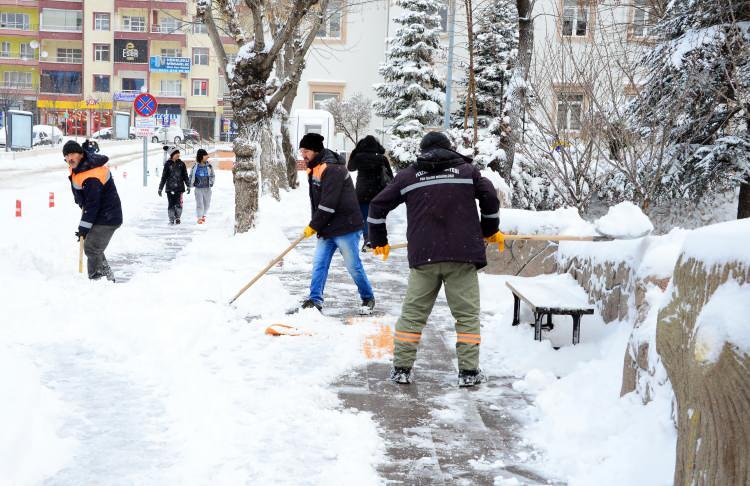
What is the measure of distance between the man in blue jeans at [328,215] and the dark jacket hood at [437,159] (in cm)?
224

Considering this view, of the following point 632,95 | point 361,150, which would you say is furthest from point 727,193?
point 361,150

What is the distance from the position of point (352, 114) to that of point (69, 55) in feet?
159

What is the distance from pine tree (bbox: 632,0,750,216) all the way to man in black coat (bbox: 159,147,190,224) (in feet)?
28.3

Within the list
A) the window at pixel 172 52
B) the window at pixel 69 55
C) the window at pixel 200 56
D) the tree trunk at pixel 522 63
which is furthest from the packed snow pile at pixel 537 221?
the window at pixel 69 55

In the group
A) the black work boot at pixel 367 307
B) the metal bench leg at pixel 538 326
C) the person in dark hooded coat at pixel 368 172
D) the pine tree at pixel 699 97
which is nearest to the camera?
the metal bench leg at pixel 538 326

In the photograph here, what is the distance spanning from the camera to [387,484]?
4020 mm

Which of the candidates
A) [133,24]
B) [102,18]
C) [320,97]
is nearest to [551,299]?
[320,97]

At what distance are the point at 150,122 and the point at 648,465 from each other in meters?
22.5

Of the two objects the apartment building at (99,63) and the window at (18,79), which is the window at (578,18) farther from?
the window at (18,79)

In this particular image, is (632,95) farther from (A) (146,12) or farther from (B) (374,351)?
(A) (146,12)

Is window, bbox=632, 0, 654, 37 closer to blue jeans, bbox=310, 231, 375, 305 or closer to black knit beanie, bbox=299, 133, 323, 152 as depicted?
black knit beanie, bbox=299, 133, 323, 152

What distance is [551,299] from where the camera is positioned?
6375 mm

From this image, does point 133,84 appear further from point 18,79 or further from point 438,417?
point 438,417

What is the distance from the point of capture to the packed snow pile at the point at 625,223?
599cm
